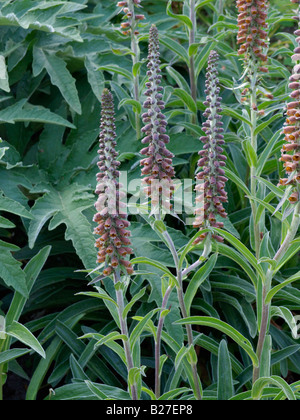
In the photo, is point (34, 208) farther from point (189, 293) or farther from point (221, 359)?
point (221, 359)

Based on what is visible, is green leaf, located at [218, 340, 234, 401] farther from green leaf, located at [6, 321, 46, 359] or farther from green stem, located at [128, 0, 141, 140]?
green stem, located at [128, 0, 141, 140]

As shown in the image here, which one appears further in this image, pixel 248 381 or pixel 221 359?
pixel 248 381

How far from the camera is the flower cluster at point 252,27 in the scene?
251 centimetres

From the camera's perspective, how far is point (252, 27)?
101 inches

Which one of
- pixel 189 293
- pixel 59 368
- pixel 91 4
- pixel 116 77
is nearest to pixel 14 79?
pixel 116 77

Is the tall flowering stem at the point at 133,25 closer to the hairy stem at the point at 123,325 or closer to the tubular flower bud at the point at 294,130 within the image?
the tubular flower bud at the point at 294,130

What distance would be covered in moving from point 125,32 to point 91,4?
6.83ft

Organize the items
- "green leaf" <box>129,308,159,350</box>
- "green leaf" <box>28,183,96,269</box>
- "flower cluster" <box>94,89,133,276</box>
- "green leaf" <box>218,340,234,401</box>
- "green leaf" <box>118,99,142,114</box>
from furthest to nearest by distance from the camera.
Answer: "green leaf" <box>118,99,142,114</box> < "green leaf" <box>28,183,96,269</box> < "green leaf" <box>218,340,234,401</box> < "green leaf" <box>129,308,159,350</box> < "flower cluster" <box>94,89,133,276</box>

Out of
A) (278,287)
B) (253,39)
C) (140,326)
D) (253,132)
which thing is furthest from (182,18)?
(140,326)

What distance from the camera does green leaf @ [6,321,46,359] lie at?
90.3 inches

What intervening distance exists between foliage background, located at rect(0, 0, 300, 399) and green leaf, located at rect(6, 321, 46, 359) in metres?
0.18

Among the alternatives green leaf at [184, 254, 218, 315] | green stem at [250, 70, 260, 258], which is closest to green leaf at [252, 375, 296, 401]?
green leaf at [184, 254, 218, 315]

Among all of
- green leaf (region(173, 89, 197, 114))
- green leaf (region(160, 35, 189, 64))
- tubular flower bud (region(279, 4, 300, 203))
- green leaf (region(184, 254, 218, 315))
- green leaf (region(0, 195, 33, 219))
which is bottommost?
green leaf (region(184, 254, 218, 315))

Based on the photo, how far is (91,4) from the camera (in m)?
4.87
